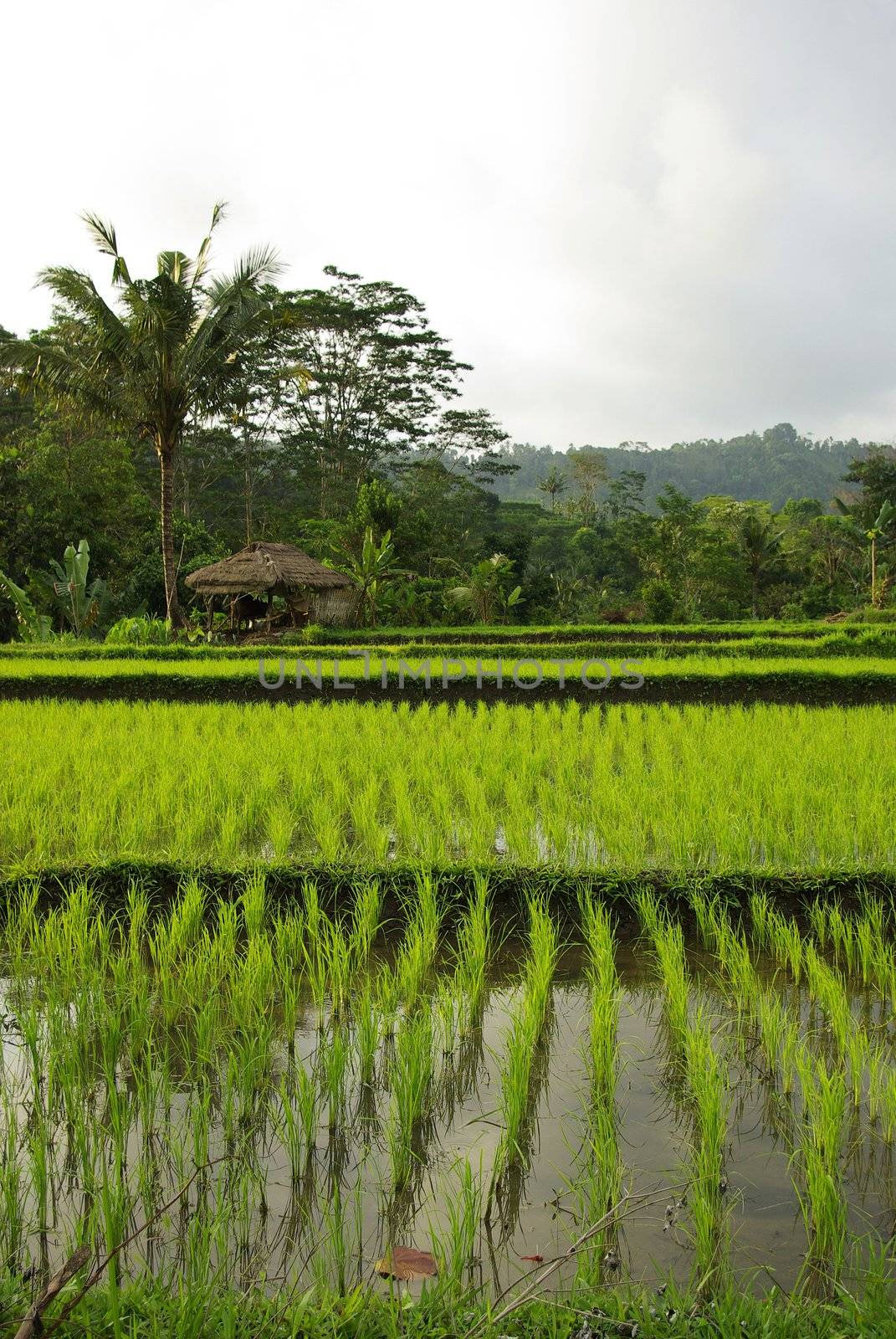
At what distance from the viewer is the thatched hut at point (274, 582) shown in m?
16.7

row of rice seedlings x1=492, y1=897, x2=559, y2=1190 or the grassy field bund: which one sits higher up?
the grassy field bund

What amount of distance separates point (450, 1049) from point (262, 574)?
48.4 feet

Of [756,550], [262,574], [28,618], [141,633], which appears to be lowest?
[141,633]

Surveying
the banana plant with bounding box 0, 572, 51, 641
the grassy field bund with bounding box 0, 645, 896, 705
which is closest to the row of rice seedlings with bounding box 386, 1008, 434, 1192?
the grassy field bund with bounding box 0, 645, 896, 705

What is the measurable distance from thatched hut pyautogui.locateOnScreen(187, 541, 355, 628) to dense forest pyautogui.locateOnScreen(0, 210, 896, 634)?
2.39 ft

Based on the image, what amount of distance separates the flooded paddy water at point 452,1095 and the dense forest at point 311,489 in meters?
12.1

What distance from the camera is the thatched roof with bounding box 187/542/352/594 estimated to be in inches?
653

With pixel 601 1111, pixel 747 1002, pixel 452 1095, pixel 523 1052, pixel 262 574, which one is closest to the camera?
pixel 601 1111

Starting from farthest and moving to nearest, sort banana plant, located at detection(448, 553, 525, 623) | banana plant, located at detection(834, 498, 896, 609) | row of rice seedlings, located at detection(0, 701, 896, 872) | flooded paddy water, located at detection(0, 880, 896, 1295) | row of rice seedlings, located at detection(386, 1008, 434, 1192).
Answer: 1. banana plant, located at detection(834, 498, 896, 609)
2. banana plant, located at detection(448, 553, 525, 623)
3. row of rice seedlings, located at detection(0, 701, 896, 872)
4. row of rice seedlings, located at detection(386, 1008, 434, 1192)
5. flooded paddy water, located at detection(0, 880, 896, 1295)

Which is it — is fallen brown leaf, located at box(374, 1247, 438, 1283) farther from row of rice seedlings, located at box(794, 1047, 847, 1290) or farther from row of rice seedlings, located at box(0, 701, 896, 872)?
row of rice seedlings, located at box(0, 701, 896, 872)

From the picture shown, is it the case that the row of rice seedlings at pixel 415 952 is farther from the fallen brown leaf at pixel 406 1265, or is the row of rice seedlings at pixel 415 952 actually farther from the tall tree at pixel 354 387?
the tall tree at pixel 354 387

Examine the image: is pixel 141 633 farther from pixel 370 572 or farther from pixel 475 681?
pixel 475 681

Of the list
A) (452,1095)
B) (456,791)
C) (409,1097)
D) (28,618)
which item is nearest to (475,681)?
(456,791)

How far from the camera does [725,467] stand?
81688 millimetres
